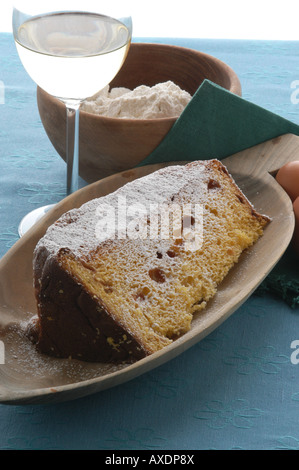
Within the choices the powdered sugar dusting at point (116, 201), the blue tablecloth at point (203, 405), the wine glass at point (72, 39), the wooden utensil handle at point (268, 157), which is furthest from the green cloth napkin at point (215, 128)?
the blue tablecloth at point (203, 405)

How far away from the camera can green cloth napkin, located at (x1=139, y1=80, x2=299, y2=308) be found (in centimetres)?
173

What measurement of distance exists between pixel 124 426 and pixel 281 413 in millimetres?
288

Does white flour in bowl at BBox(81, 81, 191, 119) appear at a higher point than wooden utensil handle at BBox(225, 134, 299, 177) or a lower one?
higher

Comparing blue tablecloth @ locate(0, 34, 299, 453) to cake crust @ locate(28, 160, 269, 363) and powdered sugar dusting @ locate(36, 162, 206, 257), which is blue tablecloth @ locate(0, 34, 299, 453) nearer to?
cake crust @ locate(28, 160, 269, 363)

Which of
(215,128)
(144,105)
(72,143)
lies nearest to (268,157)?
(215,128)

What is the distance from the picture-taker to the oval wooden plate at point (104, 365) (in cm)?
111

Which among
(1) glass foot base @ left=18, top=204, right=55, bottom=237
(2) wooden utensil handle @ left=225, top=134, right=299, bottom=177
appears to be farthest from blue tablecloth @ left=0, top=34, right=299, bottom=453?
(2) wooden utensil handle @ left=225, top=134, right=299, bottom=177

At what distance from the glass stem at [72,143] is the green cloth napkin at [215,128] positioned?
19 centimetres

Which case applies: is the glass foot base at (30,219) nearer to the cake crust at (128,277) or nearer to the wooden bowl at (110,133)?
the wooden bowl at (110,133)

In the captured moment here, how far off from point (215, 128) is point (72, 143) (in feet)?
1.33

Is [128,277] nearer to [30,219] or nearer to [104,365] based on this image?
[104,365]

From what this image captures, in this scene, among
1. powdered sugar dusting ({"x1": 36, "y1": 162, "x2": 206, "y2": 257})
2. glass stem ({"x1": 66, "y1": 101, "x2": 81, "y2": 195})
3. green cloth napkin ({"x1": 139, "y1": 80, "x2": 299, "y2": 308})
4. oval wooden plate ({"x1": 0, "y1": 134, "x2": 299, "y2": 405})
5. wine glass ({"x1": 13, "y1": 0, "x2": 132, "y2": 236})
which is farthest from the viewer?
green cloth napkin ({"x1": 139, "y1": 80, "x2": 299, "y2": 308})

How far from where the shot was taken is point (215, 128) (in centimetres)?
179

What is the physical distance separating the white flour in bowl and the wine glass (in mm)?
233
